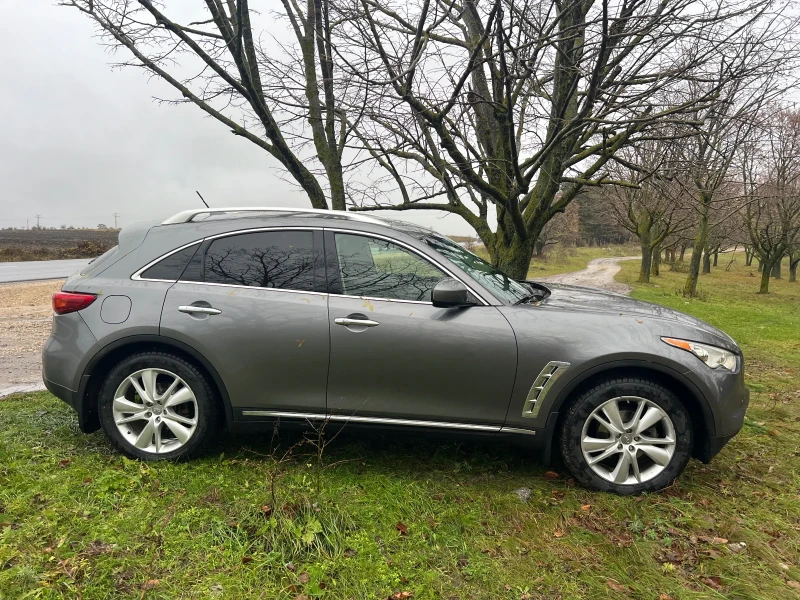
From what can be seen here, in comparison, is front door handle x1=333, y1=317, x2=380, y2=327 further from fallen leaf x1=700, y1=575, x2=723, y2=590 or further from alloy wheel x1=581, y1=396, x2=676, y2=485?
fallen leaf x1=700, y1=575, x2=723, y2=590

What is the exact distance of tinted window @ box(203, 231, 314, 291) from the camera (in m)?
3.29

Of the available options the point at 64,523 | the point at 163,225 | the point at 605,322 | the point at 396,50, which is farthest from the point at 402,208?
the point at 64,523

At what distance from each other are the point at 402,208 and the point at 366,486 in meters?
4.64

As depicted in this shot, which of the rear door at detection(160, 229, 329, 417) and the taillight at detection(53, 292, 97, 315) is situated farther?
the taillight at detection(53, 292, 97, 315)

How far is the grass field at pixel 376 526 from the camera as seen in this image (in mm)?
2244

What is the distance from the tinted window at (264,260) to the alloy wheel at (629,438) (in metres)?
2.05

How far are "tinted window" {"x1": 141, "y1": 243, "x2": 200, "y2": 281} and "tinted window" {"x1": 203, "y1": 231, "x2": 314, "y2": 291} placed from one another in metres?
0.14

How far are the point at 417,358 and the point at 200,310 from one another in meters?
1.46

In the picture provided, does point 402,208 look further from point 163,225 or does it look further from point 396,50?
point 163,225

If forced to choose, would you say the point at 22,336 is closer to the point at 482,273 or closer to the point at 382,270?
the point at 382,270

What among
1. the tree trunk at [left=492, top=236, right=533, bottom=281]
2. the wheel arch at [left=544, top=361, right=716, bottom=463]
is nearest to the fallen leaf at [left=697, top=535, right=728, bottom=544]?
the wheel arch at [left=544, top=361, right=716, bottom=463]

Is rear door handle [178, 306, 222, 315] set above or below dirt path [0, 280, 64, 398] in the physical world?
above

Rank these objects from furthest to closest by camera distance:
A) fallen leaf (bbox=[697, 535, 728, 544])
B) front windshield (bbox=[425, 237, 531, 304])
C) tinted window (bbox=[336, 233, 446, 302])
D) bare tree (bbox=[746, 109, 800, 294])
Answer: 1. bare tree (bbox=[746, 109, 800, 294])
2. front windshield (bbox=[425, 237, 531, 304])
3. tinted window (bbox=[336, 233, 446, 302])
4. fallen leaf (bbox=[697, 535, 728, 544])

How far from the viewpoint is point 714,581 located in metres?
2.33
